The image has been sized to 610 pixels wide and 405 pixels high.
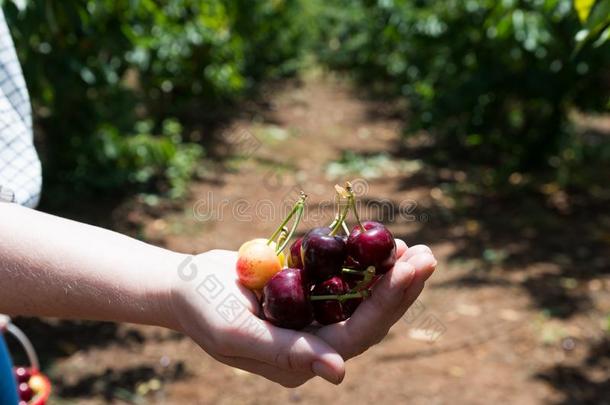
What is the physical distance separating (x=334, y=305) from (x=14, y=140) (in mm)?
752

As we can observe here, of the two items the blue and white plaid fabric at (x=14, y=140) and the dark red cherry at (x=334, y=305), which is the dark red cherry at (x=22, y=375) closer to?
the blue and white plaid fabric at (x=14, y=140)

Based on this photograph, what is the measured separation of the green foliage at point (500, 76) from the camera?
4859 millimetres

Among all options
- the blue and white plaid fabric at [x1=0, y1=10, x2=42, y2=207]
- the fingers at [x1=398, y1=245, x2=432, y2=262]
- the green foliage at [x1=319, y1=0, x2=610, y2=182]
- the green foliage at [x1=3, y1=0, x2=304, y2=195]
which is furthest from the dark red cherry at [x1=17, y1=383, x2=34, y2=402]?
the green foliage at [x1=319, y1=0, x2=610, y2=182]

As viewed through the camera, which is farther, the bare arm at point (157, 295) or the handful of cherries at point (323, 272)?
the handful of cherries at point (323, 272)

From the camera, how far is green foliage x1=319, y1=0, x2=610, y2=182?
4.86m

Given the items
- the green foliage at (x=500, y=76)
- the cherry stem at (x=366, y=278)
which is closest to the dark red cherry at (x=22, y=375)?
the cherry stem at (x=366, y=278)

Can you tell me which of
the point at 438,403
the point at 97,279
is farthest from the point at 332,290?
the point at 438,403

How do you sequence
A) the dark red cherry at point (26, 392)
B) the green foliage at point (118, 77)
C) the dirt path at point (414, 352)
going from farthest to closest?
the green foliage at point (118, 77) < the dirt path at point (414, 352) < the dark red cherry at point (26, 392)

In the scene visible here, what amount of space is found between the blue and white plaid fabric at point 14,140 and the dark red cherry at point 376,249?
0.69 m

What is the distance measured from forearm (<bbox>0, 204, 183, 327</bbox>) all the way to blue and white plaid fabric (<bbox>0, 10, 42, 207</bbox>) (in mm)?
189

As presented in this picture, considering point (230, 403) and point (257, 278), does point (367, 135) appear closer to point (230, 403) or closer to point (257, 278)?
point (230, 403)

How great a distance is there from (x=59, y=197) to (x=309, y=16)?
39.7ft

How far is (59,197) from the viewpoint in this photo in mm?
5066

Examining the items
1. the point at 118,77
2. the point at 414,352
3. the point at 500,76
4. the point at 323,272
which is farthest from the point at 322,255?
the point at 500,76
